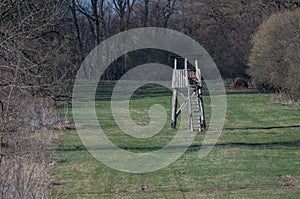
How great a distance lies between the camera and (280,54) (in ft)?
111

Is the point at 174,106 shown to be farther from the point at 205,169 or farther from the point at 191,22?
the point at 191,22

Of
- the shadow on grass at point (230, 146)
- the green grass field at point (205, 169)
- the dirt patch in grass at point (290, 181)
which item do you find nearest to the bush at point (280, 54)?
the green grass field at point (205, 169)

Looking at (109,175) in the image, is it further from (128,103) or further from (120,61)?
(120,61)

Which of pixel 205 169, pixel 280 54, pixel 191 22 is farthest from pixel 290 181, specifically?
pixel 191 22

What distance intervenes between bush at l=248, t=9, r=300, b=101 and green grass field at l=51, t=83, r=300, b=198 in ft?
23.4

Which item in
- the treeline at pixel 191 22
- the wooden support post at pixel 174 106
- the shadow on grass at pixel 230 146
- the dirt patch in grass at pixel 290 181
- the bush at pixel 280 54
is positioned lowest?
the dirt patch in grass at pixel 290 181

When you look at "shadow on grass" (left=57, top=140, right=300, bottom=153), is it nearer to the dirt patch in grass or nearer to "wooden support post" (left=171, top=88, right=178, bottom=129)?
"wooden support post" (left=171, top=88, right=178, bottom=129)

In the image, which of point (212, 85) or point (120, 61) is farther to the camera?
point (120, 61)

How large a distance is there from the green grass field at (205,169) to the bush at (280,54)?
714 centimetres

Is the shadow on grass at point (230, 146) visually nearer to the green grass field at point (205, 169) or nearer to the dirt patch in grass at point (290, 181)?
the green grass field at point (205, 169)

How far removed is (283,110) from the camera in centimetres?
2938

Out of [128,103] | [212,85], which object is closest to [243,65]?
[212,85]

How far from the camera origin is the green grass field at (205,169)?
448 inches

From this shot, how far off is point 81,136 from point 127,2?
37.9 m
